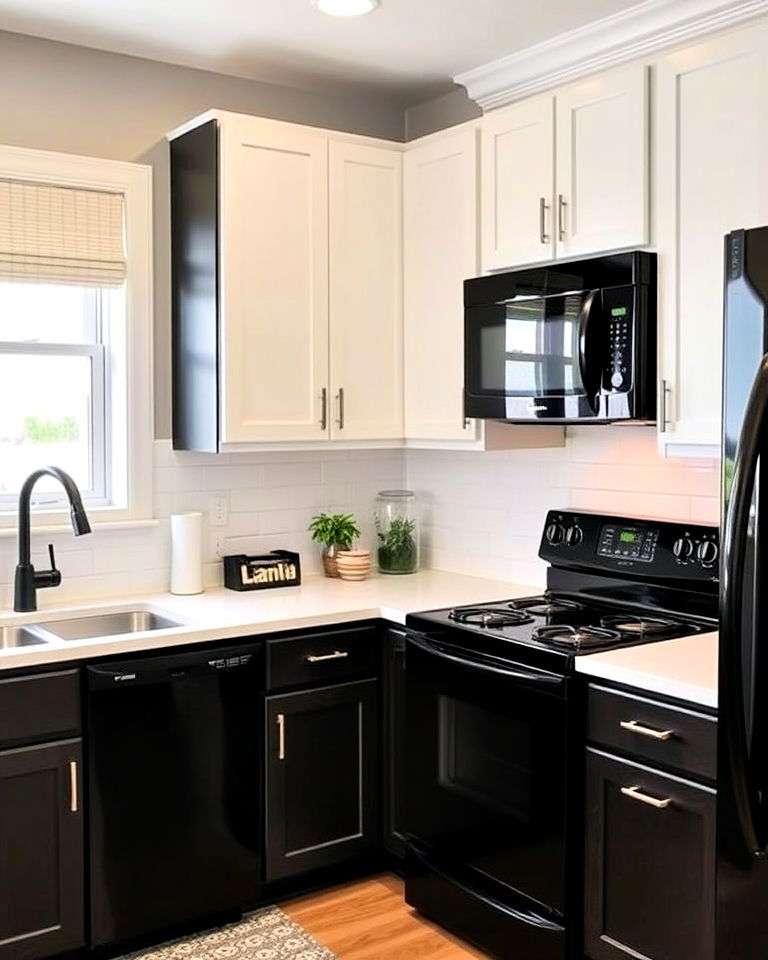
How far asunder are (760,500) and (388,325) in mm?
2114

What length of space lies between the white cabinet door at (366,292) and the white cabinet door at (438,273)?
1.6 inches

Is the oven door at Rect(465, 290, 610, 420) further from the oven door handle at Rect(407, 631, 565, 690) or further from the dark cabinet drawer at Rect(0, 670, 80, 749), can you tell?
the dark cabinet drawer at Rect(0, 670, 80, 749)

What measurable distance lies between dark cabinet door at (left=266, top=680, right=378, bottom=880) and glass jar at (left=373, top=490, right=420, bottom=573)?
0.67m

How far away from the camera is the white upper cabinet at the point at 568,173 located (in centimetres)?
284

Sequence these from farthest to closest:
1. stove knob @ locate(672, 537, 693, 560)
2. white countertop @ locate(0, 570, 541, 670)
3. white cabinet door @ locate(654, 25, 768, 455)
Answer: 1. stove knob @ locate(672, 537, 693, 560)
2. white countertop @ locate(0, 570, 541, 670)
3. white cabinet door @ locate(654, 25, 768, 455)

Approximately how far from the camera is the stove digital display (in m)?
3.10

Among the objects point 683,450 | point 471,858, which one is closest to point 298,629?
point 471,858

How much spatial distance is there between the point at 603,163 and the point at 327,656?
5.17 ft

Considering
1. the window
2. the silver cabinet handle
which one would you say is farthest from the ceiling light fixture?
the silver cabinet handle

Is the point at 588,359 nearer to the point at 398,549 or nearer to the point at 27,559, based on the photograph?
the point at 398,549

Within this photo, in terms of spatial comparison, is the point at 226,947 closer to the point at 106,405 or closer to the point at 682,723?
the point at 682,723

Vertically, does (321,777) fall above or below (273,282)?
below

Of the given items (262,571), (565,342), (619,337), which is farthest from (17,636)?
(619,337)

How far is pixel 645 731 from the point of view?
94.3 inches
